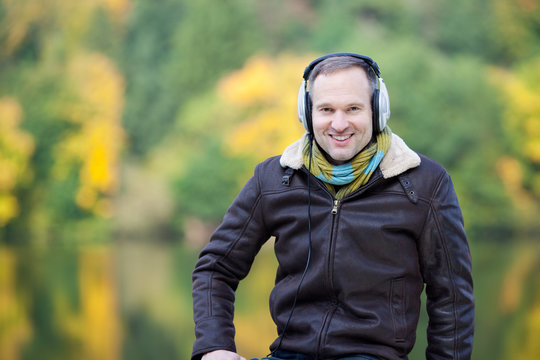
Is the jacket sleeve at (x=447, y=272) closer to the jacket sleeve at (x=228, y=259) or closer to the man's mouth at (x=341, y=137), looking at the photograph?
the man's mouth at (x=341, y=137)

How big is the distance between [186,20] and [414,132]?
3.14 meters

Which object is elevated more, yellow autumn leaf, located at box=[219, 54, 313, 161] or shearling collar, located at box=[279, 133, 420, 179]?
yellow autumn leaf, located at box=[219, 54, 313, 161]

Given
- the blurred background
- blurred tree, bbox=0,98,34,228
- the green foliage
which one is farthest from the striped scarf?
blurred tree, bbox=0,98,34,228

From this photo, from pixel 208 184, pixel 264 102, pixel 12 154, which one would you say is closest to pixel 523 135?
pixel 264 102

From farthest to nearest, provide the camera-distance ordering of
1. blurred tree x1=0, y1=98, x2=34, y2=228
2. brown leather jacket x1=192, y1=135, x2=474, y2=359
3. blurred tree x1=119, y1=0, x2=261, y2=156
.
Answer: blurred tree x1=119, y1=0, x2=261, y2=156
blurred tree x1=0, y1=98, x2=34, y2=228
brown leather jacket x1=192, y1=135, x2=474, y2=359

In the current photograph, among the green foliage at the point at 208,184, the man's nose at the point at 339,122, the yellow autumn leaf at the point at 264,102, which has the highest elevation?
the yellow autumn leaf at the point at 264,102

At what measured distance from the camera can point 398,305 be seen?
144 centimetres

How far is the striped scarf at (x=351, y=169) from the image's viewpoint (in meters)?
1.47

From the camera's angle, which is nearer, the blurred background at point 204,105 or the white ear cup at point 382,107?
the white ear cup at point 382,107

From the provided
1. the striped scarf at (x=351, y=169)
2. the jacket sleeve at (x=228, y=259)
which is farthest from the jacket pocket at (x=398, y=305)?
the jacket sleeve at (x=228, y=259)

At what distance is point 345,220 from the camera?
1455 millimetres

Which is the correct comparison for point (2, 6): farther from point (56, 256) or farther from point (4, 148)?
point (56, 256)

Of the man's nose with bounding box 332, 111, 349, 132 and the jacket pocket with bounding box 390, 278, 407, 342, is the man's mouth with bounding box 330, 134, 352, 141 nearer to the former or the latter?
the man's nose with bounding box 332, 111, 349, 132

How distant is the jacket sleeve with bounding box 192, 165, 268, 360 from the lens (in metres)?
1.52
